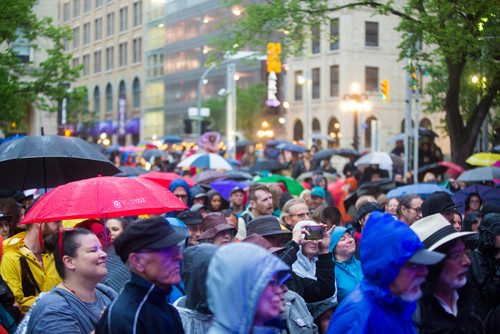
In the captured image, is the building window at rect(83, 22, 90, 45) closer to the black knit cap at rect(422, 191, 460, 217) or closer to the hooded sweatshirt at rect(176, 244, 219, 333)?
the black knit cap at rect(422, 191, 460, 217)

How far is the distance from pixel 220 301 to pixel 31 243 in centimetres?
429

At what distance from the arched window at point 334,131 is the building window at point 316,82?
228cm

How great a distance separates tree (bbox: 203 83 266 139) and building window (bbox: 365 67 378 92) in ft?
Result: 22.3

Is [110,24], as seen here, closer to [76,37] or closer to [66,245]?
[76,37]

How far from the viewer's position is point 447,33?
54.2 feet

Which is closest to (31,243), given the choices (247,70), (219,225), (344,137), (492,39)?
(219,225)

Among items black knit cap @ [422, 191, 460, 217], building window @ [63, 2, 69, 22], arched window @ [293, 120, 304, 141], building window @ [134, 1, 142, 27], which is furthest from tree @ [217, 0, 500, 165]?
building window @ [63, 2, 69, 22]

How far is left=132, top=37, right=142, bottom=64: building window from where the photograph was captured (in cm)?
8575

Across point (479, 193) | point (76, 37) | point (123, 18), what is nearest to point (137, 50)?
point (123, 18)

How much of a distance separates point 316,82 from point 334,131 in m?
3.63

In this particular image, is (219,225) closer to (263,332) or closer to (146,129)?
(263,332)

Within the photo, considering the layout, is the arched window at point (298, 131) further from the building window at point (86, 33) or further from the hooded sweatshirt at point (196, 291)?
the hooded sweatshirt at point (196, 291)

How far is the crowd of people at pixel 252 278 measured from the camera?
421 cm

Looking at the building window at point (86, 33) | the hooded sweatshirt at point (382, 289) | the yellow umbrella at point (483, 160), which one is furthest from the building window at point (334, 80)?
the hooded sweatshirt at point (382, 289)
